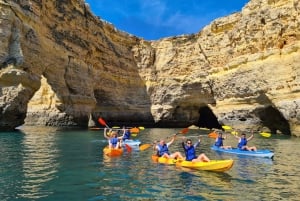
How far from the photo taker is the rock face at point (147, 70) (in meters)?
29.4

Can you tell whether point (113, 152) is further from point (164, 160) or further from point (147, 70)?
point (147, 70)

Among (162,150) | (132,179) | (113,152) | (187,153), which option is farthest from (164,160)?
(132,179)

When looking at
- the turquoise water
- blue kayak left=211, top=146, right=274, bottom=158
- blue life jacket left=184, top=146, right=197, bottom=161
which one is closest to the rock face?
blue kayak left=211, top=146, right=274, bottom=158

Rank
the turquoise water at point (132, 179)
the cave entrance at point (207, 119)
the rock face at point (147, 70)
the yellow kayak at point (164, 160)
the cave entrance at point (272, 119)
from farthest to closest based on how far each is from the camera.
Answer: the cave entrance at point (207, 119), the cave entrance at point (272, 119), the rock face at point (147, 70), the yellow kayak at point (164, 160), the turquoise water at point (132, 179)

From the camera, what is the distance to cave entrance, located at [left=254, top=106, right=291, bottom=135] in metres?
34.9

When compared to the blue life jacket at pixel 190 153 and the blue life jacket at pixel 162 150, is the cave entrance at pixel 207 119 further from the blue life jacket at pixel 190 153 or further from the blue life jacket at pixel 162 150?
the blue life jacket at pixel 190 153

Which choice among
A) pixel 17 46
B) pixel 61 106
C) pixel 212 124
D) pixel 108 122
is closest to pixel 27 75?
pixel 17 46

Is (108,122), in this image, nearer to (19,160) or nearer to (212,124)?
(212,124)

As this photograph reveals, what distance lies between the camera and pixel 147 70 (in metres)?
50.9

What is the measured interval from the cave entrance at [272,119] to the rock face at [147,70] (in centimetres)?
9

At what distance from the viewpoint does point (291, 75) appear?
1171 inches

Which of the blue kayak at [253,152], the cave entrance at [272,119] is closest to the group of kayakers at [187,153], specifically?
the blue kayak at [253,152]

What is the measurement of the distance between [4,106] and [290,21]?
25111mm

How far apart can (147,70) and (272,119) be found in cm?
2075
